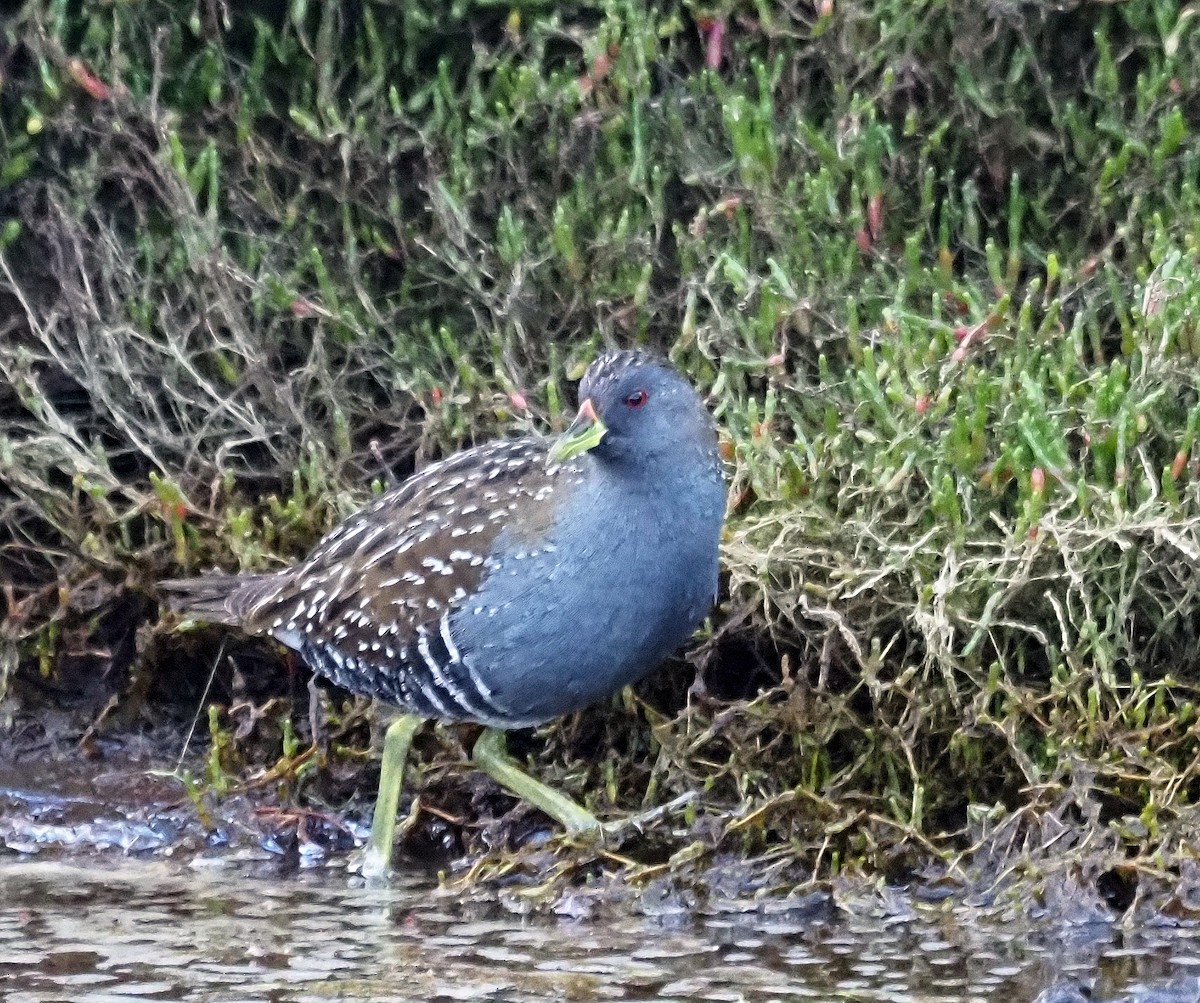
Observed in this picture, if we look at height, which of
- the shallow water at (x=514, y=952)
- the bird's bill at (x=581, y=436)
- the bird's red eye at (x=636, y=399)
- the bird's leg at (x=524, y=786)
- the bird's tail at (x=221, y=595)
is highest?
the bird's red eye at (x=636, y=399)

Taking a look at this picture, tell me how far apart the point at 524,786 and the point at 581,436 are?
0.90 metres

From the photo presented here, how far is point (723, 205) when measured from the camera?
6.10m

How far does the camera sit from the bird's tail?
5.55 m

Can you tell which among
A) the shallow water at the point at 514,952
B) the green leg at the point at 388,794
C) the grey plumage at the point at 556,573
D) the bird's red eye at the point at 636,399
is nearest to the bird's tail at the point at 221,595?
the grey plumage at the point at 556,573

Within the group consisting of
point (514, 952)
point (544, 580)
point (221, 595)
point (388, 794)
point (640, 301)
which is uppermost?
point (640, 301)

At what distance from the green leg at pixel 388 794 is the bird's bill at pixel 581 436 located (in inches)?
33.0

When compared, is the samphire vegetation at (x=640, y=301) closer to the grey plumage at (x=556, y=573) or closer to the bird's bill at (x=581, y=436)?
the grey plumage at (x=556, y=573)

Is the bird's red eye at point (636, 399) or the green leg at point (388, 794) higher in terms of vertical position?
the bird's red eye at point (636, 399)

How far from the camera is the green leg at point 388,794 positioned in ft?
17.1

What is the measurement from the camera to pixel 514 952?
4547 mm

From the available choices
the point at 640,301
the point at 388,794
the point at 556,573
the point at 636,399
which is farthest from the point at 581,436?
the point at 640,301

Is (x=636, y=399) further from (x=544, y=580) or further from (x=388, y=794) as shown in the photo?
(x=388, y=794)

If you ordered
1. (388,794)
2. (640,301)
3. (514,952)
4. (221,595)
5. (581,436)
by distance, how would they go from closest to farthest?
(514,952) < (581,436) < (388,794) < (221,595) < (640,301)

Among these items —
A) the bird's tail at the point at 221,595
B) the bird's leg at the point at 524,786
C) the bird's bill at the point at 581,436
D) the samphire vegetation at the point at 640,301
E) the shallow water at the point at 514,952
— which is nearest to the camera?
the shallow water at the point at 514,952
